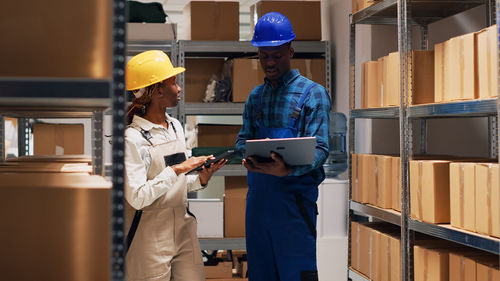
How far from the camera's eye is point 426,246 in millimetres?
3580

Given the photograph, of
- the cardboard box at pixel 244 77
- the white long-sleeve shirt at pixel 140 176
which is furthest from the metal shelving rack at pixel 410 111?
the white long-sleeve shirt at pixel 140 176

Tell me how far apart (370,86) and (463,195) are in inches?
54.2

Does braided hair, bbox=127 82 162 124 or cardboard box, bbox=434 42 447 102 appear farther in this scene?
cardboard box, bbox=434 42 447 102

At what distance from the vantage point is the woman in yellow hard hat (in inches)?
110

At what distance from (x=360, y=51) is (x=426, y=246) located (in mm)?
1912

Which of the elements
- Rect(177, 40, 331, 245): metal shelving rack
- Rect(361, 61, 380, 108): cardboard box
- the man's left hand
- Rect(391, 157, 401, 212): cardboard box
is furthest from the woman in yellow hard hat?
Rect(177, 40, 331, 245): metal shelving rack

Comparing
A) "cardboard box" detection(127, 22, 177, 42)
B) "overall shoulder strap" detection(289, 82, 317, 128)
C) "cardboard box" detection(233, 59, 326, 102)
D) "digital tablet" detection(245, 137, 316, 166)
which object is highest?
"cardboard box" detection(127, 22, 177, 42)

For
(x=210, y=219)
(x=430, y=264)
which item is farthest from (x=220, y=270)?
(x=430, y=264)

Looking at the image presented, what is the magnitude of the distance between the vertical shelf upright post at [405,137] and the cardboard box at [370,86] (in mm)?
516

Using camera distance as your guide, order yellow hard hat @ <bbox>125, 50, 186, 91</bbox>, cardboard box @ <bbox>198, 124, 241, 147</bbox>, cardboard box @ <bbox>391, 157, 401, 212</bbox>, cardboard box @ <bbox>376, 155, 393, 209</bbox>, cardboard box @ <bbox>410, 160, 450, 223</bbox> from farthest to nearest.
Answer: cardboard box @ <bbox>198, 124, 241, 147</bbox> < cardboard box @ <bbox>376, 155, 393, 209</bbox> < cardboard box @ <bbox>391, 157, 401, 212</bbox> < cardboard box @ <bbox>410, 160, 450, 223</bbox> < yellow hard hat @ <bbox>125, 50, 186, 91</bbox>

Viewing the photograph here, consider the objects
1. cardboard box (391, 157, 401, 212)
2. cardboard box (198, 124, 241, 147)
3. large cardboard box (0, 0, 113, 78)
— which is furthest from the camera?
cardboard box (198, 124, 241, 147)

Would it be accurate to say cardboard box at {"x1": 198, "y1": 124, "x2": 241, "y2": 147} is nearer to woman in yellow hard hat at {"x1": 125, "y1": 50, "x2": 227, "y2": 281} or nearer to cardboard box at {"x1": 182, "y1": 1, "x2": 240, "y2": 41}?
cardboard box at {"x1": 182, "y1": 1, "x2": 240, "y2": 41}

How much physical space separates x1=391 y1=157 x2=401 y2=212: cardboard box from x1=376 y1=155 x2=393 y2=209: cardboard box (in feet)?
0.14

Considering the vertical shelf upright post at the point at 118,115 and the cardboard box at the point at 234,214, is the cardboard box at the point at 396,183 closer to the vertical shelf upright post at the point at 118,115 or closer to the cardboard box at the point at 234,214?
the cardboard box at the point at 234,214
